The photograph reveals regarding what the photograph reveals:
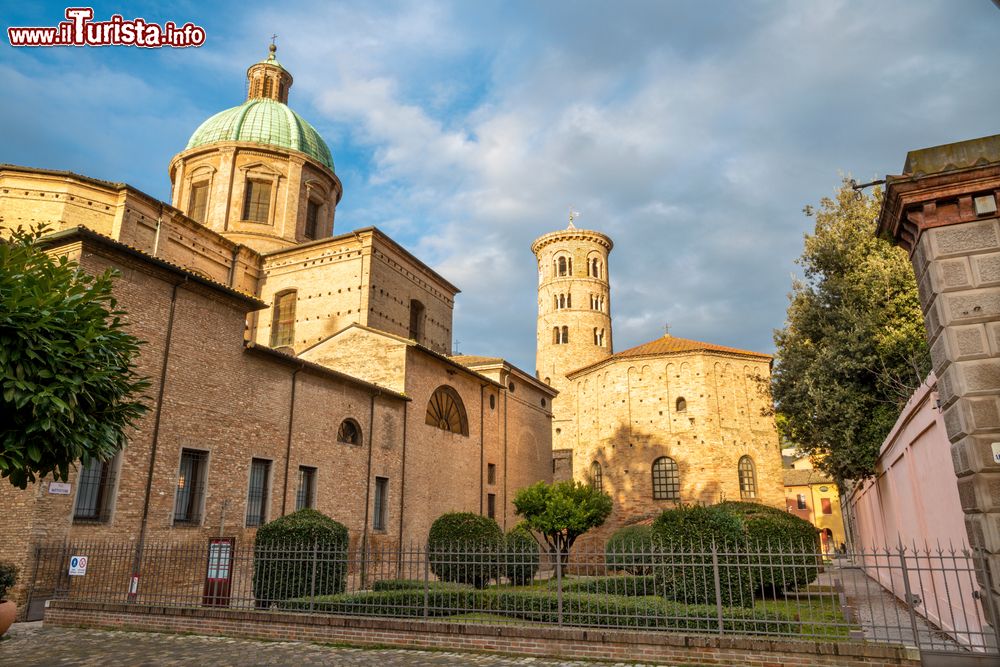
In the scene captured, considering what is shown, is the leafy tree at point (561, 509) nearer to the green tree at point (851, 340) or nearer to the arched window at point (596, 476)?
the green tree at point (851, 340)

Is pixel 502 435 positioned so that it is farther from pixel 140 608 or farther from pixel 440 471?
pixel 140 608

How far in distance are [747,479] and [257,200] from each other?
26.2 meters

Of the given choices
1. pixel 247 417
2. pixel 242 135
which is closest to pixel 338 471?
pixel 247 417

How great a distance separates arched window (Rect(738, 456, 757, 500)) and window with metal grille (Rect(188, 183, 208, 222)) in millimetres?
27350

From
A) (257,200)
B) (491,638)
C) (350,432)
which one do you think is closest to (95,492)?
(350,432)

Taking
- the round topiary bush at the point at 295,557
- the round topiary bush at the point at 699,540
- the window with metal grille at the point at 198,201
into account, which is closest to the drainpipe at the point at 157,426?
the round topiary bush at the point at 295,557

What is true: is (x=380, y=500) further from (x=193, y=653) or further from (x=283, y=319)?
(x=193, y=653)

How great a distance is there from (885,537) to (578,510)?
351 inches

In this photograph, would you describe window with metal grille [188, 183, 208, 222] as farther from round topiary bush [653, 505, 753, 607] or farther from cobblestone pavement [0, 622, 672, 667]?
round topiary bush [653, 505, 753, 607]

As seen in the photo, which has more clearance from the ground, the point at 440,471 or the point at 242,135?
the point at 242,135

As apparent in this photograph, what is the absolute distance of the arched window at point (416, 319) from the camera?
2717cm

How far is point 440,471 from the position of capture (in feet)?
72.2

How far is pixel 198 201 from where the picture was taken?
27.6 metres

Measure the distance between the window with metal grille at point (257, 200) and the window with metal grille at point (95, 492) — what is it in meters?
17.2
